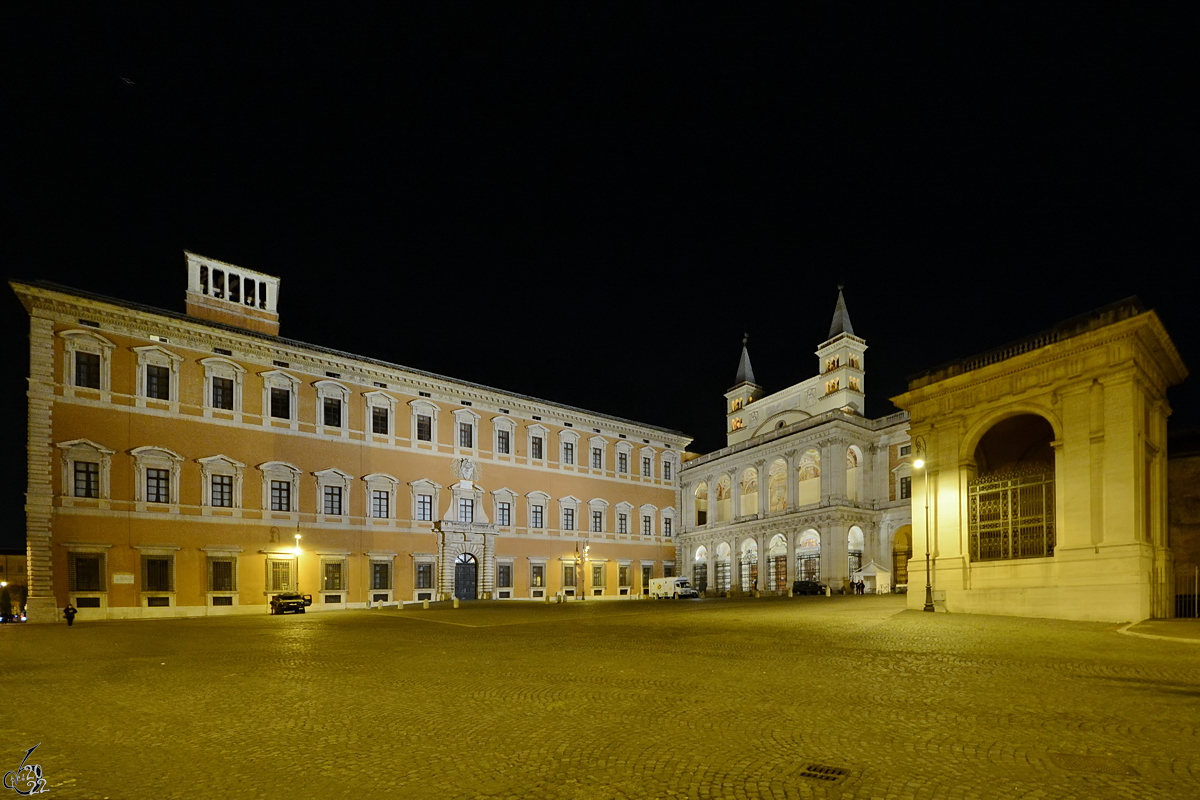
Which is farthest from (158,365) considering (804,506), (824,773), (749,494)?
(749,494)

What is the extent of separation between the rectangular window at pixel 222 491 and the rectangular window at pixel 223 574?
2.71 metres

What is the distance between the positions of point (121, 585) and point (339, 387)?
1416 centimetres

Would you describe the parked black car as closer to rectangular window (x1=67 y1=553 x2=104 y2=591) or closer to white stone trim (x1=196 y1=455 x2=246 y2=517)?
white stone trim (x1=196 y1=455 x2=246 y2=517)

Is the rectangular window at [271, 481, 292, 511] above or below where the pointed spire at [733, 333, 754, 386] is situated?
below

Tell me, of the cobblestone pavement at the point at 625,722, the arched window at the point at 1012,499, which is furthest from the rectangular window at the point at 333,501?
the arched window at the point at 1012,499

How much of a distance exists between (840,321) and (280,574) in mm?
59612

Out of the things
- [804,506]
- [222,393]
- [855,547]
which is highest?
[222,393]

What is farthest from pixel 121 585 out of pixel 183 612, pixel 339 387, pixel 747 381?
pixel 747 381

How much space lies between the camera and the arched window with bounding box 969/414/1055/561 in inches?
806

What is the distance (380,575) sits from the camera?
40.7m

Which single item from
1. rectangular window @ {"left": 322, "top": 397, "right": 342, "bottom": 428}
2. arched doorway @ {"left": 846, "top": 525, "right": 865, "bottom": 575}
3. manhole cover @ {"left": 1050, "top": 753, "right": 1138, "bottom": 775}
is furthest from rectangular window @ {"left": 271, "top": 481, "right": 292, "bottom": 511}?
manhole cover @ {"left": 1050, "top": 753, "right": 1138, "bottom": 775}

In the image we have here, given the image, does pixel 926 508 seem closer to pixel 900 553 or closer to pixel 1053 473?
pixel 1053 473

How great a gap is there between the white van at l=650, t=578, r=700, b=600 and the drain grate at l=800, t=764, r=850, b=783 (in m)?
45.3

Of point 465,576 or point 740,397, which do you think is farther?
point 740,397
